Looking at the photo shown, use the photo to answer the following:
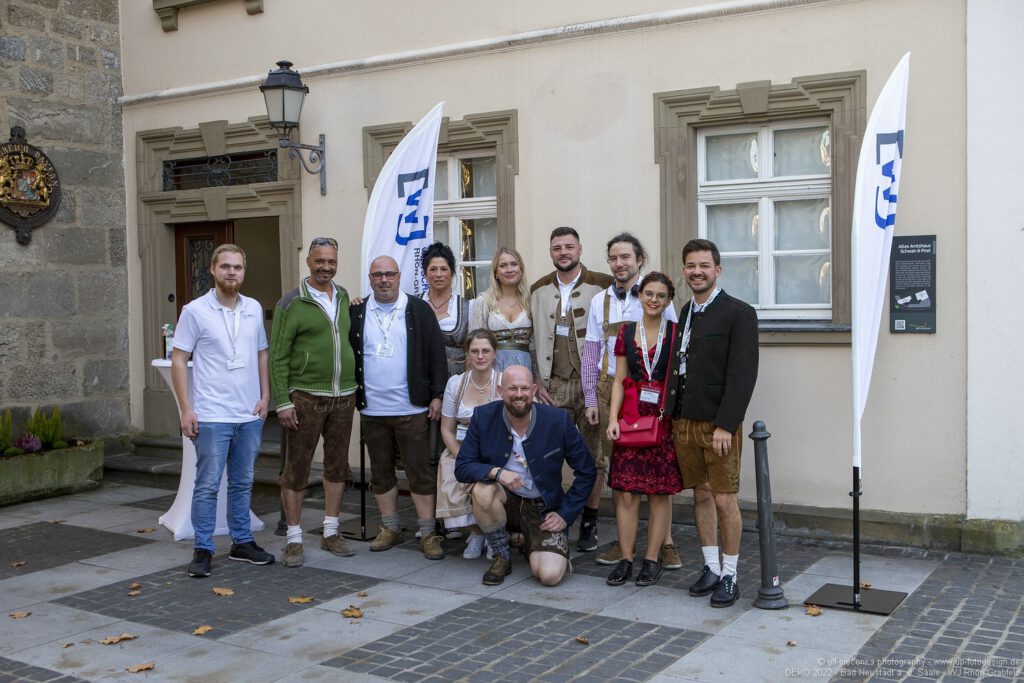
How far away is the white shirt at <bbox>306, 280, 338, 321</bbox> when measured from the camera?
663 centimetres

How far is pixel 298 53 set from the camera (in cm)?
947

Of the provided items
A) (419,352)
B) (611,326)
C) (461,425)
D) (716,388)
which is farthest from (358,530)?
(716,388)

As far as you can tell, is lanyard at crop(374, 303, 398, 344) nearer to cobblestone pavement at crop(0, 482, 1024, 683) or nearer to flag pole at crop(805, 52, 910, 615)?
cobblestone pavement at crop(0, 482, 1024, 683)

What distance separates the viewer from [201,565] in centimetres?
632

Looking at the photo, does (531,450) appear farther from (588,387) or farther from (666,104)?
(666,104)

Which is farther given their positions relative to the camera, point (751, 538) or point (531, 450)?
point (751, 538)

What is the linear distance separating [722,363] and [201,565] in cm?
321

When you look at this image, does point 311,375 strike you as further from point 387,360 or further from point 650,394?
point 650,394

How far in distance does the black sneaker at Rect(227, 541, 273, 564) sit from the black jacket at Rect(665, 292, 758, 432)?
274cm

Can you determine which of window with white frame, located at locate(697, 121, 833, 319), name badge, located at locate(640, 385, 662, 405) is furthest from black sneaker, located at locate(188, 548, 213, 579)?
window with white frame, located at locate(697, 121, 833, 319)

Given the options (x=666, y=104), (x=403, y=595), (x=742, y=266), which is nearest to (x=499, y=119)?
(x=666, y=104)

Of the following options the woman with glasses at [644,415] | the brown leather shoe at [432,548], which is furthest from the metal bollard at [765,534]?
the brown leather shoe at [432,548]

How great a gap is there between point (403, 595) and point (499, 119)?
3981 millimetres

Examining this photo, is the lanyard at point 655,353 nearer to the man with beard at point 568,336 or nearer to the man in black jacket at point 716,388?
the man in black jacket at point 716,388
